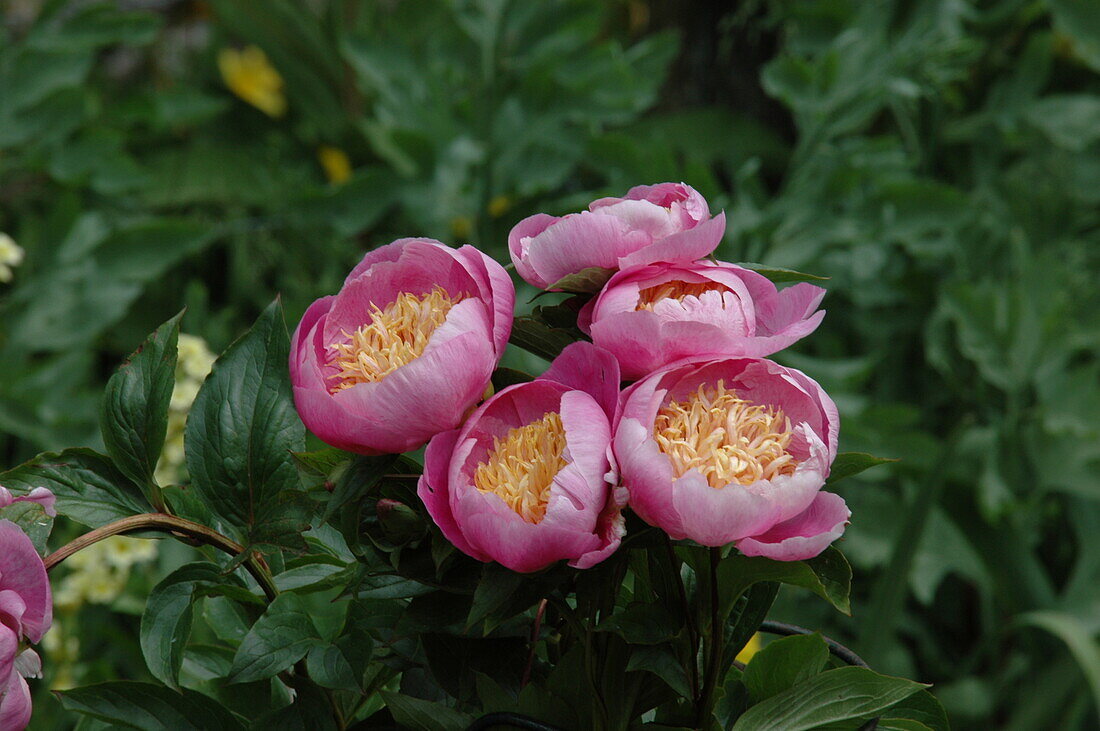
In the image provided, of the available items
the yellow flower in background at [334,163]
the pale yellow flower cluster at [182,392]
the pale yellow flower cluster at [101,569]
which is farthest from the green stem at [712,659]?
the yellow flower in background at [334,163]

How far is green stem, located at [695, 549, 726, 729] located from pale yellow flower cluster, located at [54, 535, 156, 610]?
777mm

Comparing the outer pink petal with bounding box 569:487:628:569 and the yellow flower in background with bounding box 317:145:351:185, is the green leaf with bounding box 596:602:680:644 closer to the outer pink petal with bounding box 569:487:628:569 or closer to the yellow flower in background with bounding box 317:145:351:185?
the outer pink petal with bounding box 569:487:628:569

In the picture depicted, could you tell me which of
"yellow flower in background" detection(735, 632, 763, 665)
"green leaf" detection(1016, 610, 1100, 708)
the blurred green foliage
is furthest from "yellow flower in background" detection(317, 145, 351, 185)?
"green leaf" detection(1016, 610, 1100, 708)

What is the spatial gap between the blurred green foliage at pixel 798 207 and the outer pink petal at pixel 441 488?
2.60ft

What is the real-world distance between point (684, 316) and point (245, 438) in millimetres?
177

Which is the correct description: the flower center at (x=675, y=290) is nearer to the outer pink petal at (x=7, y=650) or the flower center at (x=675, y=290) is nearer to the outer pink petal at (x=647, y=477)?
the outer pink petal at (x=647, y=477)

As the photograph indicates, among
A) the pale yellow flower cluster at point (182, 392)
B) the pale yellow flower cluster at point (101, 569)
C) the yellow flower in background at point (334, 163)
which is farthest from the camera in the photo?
the yellow flower in background at point (334, 163)

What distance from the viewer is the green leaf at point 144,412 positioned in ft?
1.26

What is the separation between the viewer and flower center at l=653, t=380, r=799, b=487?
1.01ft

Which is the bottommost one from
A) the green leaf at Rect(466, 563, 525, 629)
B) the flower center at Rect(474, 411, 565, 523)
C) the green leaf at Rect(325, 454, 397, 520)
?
the green leaf at Rect(466, 563, 525, 629)

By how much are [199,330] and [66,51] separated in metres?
0.39

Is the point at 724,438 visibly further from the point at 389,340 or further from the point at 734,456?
the point at 389,340

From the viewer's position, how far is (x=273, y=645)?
363 mm

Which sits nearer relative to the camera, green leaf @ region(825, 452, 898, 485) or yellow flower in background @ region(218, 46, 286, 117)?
green leaf @ region(825, 452, 898, 485)
